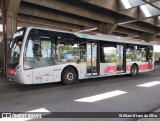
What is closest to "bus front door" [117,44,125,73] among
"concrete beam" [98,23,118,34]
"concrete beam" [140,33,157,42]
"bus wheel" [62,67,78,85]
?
"bus wheel" [62,67,78,85]

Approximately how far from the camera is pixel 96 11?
66.0 ft

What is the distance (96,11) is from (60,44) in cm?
1019

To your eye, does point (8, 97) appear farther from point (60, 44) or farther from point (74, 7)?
point (74, 7)

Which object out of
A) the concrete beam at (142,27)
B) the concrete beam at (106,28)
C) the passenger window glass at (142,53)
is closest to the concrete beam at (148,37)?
the concrete beam at (142,27)

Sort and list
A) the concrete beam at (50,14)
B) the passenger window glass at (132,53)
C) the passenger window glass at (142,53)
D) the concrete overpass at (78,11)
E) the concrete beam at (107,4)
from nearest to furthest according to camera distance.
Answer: the concrete overpass at (78,11) → the passenger window glass at (132,53) → the concrete beam at (107,4) → the passenger window glass at (142,53) → the concrete beam at (50,14)

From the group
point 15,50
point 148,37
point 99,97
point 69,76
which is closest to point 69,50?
point 69,76

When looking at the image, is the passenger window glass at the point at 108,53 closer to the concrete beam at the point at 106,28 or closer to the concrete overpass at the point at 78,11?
the concrete overpass at the point at 78,11

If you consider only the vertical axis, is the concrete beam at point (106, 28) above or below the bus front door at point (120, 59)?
above

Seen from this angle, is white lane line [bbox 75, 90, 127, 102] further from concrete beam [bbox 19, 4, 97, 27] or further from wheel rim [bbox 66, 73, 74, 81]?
concrete beam [bbox 19, 4, 97, 27]

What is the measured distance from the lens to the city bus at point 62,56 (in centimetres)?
966

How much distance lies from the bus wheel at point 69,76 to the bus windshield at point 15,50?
2536 millimetres

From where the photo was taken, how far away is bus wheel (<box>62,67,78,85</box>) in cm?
1116

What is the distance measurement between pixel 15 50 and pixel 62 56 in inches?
92.5

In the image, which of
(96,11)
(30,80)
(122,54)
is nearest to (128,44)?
(122,54)
